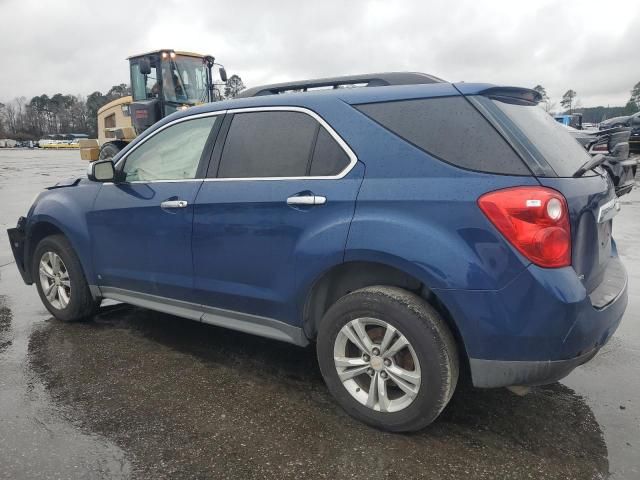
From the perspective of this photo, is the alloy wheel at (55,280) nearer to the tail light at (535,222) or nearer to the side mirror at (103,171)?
the side mirror at (103,171)

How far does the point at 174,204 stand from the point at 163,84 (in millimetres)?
10905

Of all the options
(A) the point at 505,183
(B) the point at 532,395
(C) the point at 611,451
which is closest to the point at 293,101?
(A) the point at 505,183

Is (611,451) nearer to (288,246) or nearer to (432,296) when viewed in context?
(432,296)

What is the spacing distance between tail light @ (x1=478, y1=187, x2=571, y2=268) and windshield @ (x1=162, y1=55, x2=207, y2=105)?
40.5 ft

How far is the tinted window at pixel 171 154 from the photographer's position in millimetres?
3656

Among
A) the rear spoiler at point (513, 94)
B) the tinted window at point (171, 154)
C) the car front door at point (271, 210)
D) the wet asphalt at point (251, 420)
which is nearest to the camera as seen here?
the wet asphalt at point (251, 420)

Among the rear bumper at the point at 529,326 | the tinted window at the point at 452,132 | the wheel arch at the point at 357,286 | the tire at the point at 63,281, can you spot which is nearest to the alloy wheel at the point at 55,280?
the tire at the point at 63,281

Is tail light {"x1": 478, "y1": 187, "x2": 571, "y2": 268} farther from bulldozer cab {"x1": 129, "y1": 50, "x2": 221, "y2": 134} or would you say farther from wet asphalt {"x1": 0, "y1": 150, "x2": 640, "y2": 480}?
bulldozer cab {"x1": 129, "y1": 50, "x2": 221, "y2": 134}

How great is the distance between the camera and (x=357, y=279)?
301cm

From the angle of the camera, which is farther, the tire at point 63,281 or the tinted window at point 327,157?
the tire at point 63,281

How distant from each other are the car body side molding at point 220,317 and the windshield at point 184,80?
10380mm

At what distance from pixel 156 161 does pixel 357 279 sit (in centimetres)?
187

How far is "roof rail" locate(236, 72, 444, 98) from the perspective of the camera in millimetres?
3186

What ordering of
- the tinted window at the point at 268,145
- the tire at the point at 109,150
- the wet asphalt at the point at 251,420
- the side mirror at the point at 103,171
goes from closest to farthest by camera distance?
1. the wet asphalt at the point at 251,420
2. the tinted window at the point at 268,145
3. the side mirror at the point at 103,171
4. the tire at the point at 109,150
